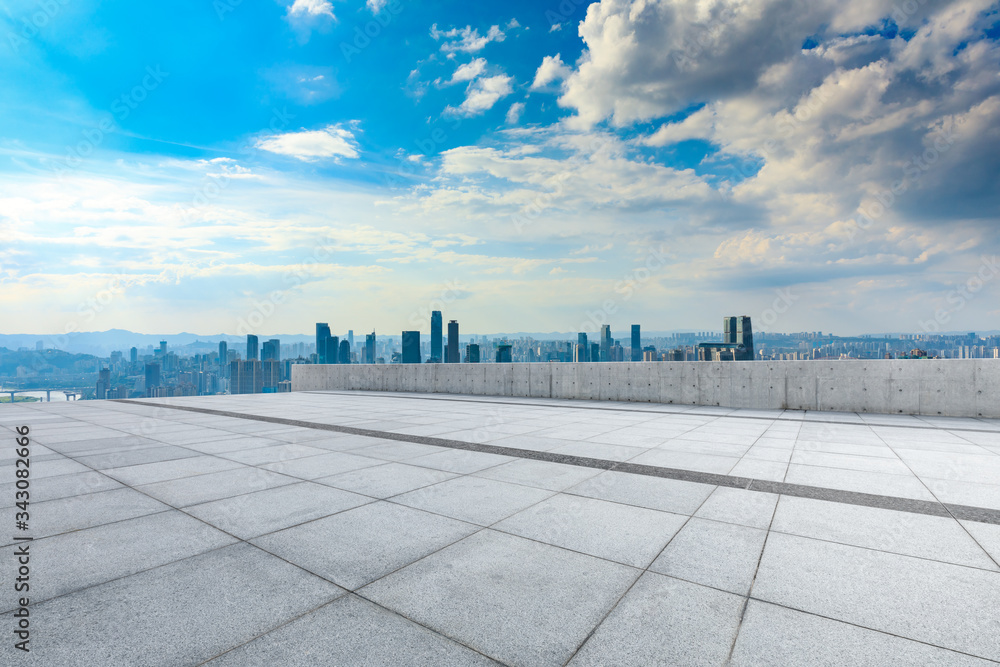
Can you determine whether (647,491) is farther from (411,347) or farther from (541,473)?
(411,347)

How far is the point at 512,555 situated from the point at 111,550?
3.45m

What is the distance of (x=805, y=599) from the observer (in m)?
3.20

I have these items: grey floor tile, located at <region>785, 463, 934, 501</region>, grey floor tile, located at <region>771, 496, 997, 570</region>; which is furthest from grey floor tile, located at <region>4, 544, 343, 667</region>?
grey floor tile, located at <region>785, 463, 934, 501</region>

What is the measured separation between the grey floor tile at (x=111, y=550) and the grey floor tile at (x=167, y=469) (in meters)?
1.95

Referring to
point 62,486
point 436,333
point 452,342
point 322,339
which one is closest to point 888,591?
point 62,486

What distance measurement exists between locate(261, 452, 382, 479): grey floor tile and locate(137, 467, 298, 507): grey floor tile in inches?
9.1

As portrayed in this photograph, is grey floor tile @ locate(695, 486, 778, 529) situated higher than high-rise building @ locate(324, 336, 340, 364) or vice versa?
high-rise building @ locate(324, 336, 340, 364)

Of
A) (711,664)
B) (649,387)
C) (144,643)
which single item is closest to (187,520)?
(144,643)

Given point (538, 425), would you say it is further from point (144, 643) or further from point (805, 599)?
point (144, 643)

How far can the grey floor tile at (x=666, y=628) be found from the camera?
258 centimetres

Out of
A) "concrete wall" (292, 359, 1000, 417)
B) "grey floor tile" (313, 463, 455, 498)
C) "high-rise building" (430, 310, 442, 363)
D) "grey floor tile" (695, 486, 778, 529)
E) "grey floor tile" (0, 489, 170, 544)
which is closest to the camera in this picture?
"grey floor tile" (0, 489, 170, 544)

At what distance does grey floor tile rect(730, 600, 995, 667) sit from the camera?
255 cm

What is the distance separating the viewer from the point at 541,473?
6.63 metres

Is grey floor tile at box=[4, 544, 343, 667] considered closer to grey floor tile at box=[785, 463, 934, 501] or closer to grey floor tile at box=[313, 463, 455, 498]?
grey floor tile at box=[313, 463, 455, 498]
